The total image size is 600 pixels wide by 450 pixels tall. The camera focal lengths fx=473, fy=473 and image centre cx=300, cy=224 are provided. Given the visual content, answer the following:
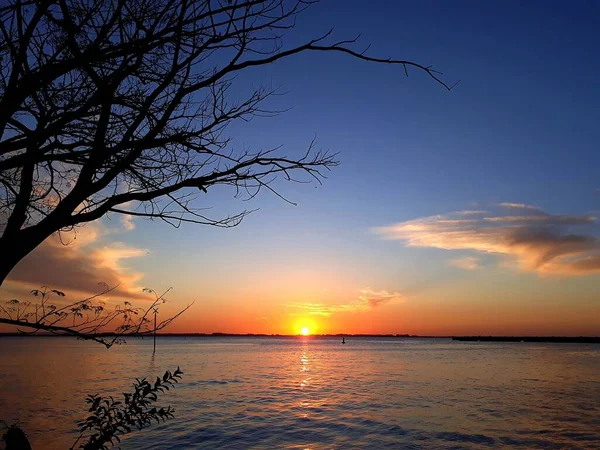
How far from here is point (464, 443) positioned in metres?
19.9

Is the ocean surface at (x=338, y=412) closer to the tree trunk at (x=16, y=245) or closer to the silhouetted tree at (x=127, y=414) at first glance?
the silhouetted tree at (x=127, y=414)

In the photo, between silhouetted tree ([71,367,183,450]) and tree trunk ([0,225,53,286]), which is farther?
silhouetted tree ([71,367,183,450])

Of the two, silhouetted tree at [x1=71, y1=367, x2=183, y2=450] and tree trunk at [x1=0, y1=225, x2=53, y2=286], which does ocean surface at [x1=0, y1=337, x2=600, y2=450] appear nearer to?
silhouetted tree at [x1=71, y1=367, x2=183, y2=450]

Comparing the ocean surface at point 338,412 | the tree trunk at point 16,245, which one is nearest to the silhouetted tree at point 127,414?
the tree trunk at point 16,245

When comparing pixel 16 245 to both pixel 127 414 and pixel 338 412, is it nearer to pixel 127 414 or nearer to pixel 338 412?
pixel 127 414

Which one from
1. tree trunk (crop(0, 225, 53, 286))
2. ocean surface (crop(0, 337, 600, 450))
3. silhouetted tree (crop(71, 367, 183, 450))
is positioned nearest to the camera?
tree trunk (crop(0, 225, 53, 286))

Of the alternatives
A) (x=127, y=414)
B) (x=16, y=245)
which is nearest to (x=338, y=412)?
(x=127, y=414)

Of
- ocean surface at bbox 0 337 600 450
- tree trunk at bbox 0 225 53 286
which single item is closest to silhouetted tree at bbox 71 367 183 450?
tree trunk at bbox 0 225 53 286

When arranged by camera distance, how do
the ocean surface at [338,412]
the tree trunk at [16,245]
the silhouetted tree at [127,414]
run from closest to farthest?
the tree trunk at [16,245]
the silhouetted tree at [127,414]
the ocean surface at [338,412]

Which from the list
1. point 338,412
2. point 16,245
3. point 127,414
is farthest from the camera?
point 338,412

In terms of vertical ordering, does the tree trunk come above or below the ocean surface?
above

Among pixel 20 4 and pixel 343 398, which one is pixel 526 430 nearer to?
pixel 343 398

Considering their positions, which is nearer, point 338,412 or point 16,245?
point 16,245

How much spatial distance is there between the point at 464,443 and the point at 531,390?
2207 cm
